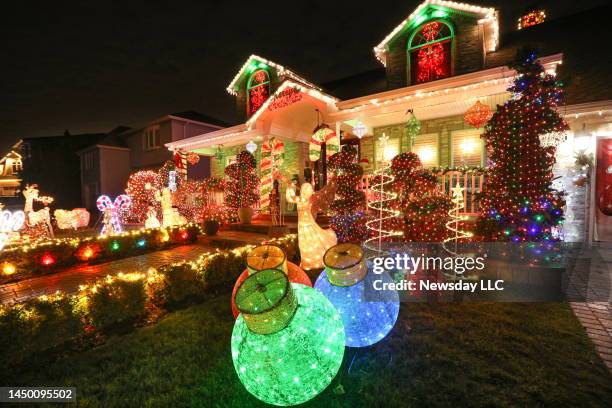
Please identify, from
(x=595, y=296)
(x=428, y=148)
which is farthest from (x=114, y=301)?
(x=428, y=148)

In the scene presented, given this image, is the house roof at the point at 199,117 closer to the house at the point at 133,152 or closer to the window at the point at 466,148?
the house at the point at 133,152

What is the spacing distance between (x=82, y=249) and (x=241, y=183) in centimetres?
537

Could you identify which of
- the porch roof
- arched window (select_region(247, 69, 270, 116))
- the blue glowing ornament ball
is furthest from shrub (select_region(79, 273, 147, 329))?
arched window (select_region(247, 69, 270, 116))

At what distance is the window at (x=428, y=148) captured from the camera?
1089cm

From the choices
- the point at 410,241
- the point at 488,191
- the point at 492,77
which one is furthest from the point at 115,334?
the point at 492,77

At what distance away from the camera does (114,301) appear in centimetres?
450

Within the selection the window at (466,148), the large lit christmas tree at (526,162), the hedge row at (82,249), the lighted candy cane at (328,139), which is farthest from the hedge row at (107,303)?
the window at (466,148)

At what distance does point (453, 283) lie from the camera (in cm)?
539

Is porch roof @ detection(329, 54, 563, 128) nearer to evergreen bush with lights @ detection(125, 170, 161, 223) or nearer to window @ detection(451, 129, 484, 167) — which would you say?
window @ detection(451, 129, 484, 167)

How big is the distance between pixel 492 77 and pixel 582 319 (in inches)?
243

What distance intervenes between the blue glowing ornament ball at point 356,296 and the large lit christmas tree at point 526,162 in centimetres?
399

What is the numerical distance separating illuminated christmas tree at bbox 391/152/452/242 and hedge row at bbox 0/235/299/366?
4.31m

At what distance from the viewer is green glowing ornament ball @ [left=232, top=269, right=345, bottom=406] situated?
2.05 metres

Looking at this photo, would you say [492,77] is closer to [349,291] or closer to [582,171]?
[582,171]
